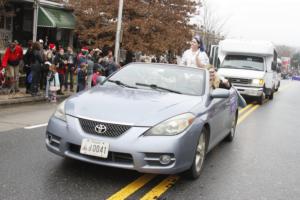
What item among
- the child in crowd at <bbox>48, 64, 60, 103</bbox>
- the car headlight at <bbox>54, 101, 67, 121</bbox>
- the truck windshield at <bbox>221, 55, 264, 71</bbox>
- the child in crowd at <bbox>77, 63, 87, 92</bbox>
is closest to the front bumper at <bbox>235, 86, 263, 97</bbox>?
the truck windshield at <bbox>221, 55, 264, 71</bbox>

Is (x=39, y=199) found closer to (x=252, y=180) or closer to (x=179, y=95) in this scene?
(x=179, y=95)

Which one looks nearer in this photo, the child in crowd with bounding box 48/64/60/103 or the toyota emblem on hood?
the toyota emblem on hood

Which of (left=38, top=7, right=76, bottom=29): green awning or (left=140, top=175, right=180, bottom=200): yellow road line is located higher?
(left=38, top=7, right=76, bottom=29): green awning

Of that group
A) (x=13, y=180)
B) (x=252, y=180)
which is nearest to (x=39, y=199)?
(x=13, y=180)

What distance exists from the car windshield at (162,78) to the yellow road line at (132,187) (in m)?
1.30

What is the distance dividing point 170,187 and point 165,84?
1.66 metres

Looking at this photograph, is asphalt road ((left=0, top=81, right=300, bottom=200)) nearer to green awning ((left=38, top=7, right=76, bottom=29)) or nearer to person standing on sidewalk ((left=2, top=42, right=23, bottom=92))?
person standing on sidewalk ((left=2, top=42, right=23, bottom=92))

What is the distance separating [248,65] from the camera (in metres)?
17.9

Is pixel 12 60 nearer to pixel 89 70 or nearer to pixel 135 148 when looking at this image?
pixel 89 70

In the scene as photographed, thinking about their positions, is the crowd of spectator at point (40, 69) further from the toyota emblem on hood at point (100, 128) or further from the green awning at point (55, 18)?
the toyota emblem on hood at point (100, 128)

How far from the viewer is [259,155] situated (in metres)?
7.36

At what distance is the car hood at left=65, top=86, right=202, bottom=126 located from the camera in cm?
491

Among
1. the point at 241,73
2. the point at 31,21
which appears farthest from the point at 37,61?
the point at 31,21

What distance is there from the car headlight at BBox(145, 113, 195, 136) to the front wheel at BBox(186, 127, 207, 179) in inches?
18.4
